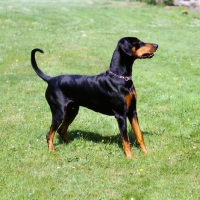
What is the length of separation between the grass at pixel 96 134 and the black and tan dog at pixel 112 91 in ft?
1.58

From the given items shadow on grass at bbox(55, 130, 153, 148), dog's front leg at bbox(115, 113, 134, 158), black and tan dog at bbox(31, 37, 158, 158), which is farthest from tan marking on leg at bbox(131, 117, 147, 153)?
shadow on grass at bbox(55, 130, 153, 148)

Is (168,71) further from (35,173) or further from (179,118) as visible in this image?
(35,173)

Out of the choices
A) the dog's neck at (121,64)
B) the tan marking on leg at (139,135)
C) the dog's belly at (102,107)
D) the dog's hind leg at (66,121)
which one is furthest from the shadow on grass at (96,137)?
the dog's neck at (121,64)

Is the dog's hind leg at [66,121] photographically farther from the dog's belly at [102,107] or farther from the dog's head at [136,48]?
the dog's head at [136,48]

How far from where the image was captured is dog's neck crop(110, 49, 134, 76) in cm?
619

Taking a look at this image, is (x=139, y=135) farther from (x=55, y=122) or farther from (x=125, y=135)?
(x=55, y=122)

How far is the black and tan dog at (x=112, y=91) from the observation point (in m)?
6.16

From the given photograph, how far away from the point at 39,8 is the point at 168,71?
1726 centimetres

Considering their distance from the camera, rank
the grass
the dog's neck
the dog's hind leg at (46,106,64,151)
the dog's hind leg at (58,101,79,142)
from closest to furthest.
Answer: the grass < the dog's neck < the dog's hind leg at (46,106,64,151) < the dog's hind leg at (58,101,79,142)

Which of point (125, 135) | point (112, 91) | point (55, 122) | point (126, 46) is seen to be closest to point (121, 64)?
point (126, 46)

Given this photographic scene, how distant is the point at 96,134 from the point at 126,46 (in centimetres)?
207

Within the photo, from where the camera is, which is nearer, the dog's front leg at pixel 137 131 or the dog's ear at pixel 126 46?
the dog's ear at pixel 126 46

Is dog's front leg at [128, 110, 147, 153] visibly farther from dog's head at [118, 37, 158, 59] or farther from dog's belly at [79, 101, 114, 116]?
dog's head at [118, 37, 158, 59]

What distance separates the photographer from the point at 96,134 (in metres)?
7.48
